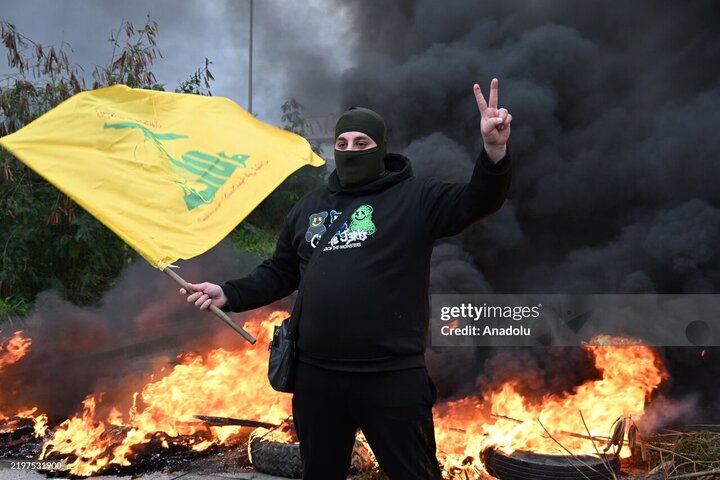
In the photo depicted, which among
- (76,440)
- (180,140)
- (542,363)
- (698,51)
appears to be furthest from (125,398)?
(698,51)

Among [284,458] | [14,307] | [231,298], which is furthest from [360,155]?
[14,307]

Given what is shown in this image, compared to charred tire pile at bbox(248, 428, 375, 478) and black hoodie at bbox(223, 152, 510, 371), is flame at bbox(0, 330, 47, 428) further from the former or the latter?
black hoodie at bbox(223, 152, 510, 371)

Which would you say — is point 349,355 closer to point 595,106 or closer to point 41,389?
point 41,389

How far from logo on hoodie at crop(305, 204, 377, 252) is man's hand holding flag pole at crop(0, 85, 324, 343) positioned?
690 mm

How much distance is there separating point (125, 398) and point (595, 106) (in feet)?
17.1

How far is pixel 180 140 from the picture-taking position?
3.85 metres

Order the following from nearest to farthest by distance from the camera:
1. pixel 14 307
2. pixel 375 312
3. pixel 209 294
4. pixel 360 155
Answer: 1. pixel 375 312
2. pixel 360 155
3. pixel 209 294
4. pixel 14 307

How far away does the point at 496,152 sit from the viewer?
2.29 meters

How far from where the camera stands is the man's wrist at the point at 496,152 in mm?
2293

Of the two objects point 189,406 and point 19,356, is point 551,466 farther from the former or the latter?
point 19,356

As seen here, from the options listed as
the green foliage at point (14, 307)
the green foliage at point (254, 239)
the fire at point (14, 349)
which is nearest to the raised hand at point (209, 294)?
the fire at point (14, 349)

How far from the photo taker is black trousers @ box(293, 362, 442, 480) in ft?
8.16

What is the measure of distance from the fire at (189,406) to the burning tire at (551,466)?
1.96m

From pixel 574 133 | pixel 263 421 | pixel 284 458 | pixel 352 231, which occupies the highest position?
pixel 574 133
